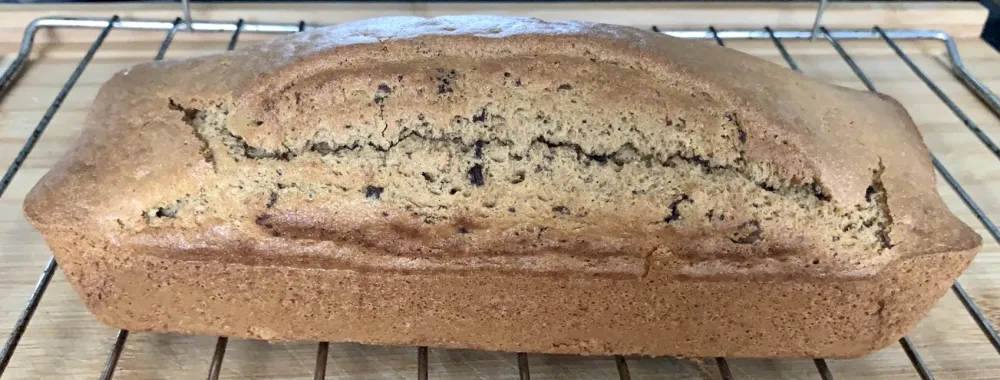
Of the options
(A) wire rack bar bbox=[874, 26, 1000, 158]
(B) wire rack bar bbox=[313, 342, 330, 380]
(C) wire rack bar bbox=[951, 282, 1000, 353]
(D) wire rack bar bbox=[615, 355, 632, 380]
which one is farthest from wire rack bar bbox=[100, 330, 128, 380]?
(A) wire rack bar bbox=[874, 26, 1000, 158]

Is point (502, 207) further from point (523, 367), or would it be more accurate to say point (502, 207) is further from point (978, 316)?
point (978, 316)

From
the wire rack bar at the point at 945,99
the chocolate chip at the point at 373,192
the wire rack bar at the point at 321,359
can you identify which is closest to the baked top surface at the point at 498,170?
the chocolate chip at the point at 373,192

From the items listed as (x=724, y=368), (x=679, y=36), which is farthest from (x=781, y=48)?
(x=724, y=368)

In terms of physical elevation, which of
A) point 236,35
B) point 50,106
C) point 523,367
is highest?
point 236,35

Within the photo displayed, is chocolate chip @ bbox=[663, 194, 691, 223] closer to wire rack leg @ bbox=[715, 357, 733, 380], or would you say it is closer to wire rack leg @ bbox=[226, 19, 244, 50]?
wire rack leg @ bbox=[715, 357, 733, 380]

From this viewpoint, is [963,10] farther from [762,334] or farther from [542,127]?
[542,127]

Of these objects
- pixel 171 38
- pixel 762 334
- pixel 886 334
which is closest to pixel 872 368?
pixel 886 334
